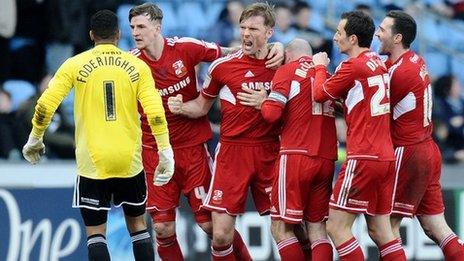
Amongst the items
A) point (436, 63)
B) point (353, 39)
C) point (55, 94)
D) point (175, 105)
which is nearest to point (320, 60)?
point (353, 39)

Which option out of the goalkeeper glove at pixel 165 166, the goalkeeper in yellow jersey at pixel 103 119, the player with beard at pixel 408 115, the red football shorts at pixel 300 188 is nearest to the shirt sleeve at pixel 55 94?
the goalkeeper in yellow jersey at pixel 103 119

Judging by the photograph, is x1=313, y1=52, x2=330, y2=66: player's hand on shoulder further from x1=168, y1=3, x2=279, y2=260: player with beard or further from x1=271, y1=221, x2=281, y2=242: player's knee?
x1=271, y1=221, x2=281, y2=242: player's knee

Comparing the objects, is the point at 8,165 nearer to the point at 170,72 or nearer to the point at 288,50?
the point at 170,72

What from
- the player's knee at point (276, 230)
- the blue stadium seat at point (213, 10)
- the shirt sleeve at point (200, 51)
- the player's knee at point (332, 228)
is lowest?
the player's knee at point (276, 230)

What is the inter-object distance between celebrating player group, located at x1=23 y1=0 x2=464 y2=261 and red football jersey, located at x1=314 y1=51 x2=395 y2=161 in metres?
0.01

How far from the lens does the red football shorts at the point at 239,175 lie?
11.7m

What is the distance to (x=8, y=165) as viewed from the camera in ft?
45.8

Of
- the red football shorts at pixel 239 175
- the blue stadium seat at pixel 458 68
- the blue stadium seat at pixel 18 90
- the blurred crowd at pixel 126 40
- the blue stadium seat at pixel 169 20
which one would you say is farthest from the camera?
the blue stadium seat at pixel 458 68

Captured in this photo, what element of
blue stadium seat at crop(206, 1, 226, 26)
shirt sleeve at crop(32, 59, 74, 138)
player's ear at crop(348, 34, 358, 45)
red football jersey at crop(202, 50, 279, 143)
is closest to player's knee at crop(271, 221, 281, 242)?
red football jersey at crop(202, 50, 279, 143)

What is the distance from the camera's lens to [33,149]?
11.0m

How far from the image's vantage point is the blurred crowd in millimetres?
15688

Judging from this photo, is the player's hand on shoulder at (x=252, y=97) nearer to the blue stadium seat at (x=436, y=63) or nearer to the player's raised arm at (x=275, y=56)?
the player's raised arm at (x=275, y=56)

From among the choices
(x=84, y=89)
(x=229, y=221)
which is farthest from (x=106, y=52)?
(x=229, y=221)

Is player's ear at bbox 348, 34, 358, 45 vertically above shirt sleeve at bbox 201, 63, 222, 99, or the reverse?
player's ear at bbox 348, 34, 358, 45
